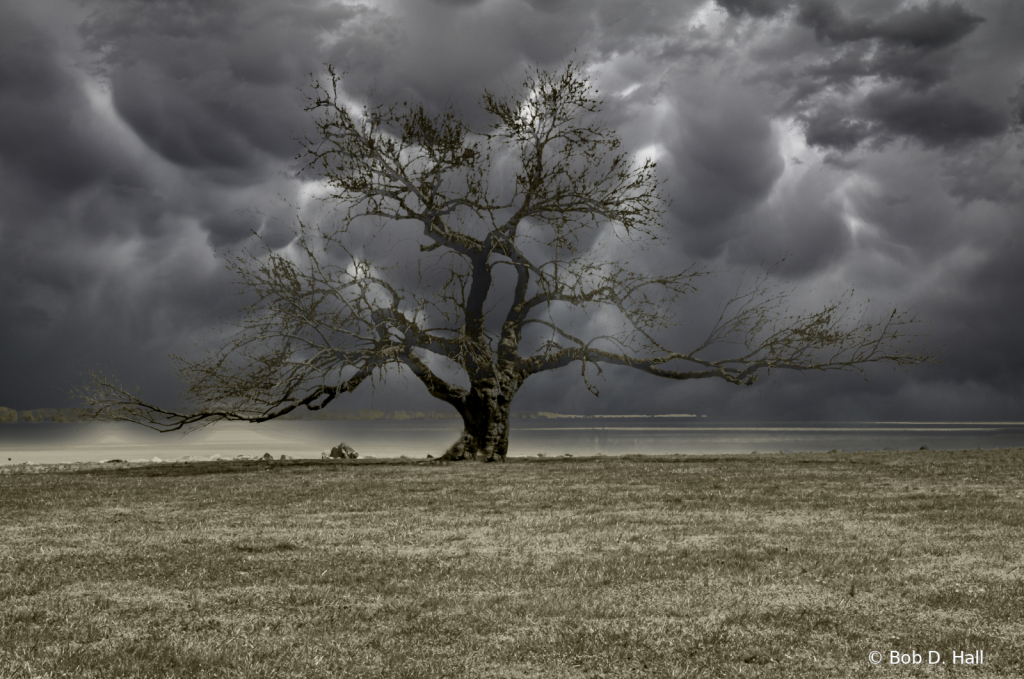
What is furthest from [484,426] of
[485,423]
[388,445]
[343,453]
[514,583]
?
[388,445]

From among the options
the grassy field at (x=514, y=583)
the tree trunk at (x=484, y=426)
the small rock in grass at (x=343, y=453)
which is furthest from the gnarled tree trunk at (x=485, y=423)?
the grassy field at (x=514, y=583)

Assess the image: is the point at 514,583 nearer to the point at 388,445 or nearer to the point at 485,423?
the point at 485,423

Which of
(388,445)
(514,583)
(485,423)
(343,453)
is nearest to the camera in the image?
(514,583)

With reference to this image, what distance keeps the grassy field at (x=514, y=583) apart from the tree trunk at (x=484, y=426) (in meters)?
9.01

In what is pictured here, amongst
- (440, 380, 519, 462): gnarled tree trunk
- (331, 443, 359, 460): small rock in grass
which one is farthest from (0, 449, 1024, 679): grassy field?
(331, 443, 359, 460): small rock in grass

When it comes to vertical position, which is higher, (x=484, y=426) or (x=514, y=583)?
(x=484, y=426)

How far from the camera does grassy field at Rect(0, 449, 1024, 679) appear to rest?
18.7 ft

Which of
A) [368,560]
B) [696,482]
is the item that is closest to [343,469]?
[696,482]

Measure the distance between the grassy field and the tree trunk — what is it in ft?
29.6

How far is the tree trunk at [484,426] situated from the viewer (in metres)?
24.2

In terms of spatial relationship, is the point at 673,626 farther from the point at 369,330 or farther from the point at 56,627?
the point at 369,330

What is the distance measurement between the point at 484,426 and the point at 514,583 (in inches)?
657

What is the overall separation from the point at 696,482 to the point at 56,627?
12826mm

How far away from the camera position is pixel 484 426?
2441 cm
